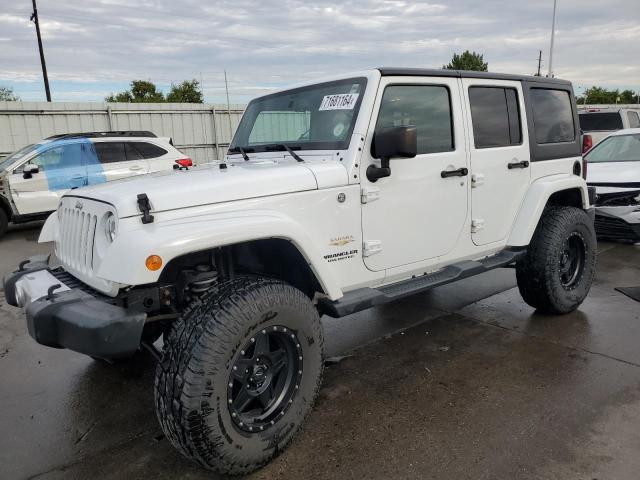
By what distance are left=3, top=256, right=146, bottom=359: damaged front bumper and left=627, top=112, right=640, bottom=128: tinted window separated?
13.8 m

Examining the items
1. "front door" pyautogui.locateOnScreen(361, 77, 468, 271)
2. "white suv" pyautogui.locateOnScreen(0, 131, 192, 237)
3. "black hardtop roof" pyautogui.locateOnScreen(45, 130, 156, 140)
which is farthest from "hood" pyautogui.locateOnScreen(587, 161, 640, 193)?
"black hardtop roof" pyautogui.locateOnScreen(45, 130, 156, 140)

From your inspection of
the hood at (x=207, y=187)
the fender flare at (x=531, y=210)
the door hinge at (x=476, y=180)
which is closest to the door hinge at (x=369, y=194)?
the hood at (x=207, y=187)

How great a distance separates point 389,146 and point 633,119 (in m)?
12.9

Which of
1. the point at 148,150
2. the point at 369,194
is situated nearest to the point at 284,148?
the point at 369,194

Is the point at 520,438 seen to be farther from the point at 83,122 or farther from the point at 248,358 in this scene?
the point at 83,122

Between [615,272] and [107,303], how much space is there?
5761 mm

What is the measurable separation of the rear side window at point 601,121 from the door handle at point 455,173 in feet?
36.3

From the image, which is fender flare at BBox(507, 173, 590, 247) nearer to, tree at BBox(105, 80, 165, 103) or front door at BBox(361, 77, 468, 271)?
front door at BBox(361, 77, 468, 271)

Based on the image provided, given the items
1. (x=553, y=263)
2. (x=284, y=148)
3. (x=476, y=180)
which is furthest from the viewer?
(x=553, y=263)

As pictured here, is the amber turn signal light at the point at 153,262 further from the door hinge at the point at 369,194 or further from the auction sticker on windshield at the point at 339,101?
the auction sticker on windshield at the point at 339,101

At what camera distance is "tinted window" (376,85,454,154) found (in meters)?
3.32

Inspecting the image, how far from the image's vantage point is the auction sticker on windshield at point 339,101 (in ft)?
10.6

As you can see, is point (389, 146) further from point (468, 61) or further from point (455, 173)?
point (468, 61)

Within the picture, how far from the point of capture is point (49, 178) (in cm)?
962
